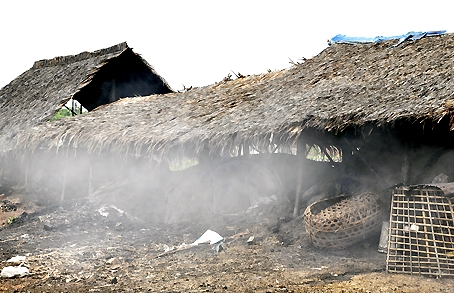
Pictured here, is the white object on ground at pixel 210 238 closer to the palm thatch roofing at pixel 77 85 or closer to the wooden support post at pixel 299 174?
the wooden support post at pixel 299 174

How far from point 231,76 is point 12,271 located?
829 cm

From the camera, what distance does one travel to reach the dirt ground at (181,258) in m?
5.45

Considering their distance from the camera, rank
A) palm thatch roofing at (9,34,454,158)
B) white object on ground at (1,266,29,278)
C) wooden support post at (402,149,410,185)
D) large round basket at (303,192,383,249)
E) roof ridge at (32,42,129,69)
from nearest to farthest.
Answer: white object on ground at (1,266,29,278) → large round basket at (303,192,383,249) → palm thatch roofing at (9,34,454,158) → wooden support post at (402,149,410,185) → roof ridge at (32,42,129,69)

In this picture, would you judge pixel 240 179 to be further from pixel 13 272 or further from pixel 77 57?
pixel 77 57

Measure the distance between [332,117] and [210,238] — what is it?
116 inches

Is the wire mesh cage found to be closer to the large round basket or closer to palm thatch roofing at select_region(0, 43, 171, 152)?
the large round basket

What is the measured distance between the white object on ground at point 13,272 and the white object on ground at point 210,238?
269cm

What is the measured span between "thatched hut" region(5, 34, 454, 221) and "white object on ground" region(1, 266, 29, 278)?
3639mm

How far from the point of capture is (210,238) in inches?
324

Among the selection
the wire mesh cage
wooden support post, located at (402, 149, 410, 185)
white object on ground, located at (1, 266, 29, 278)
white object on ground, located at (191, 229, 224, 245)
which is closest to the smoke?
wooden support post, located at (402, 149, 410, 185)

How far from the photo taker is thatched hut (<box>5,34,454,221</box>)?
6.91 metres

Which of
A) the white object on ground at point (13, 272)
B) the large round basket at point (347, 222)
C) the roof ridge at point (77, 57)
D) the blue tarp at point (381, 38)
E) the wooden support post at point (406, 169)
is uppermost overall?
the roof ridge at point (77, 57)

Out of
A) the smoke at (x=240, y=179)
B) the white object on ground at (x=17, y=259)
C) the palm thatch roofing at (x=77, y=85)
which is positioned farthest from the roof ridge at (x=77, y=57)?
the white object on ground at (x=17, y=259)

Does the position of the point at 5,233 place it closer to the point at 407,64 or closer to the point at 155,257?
the point at 155,257
